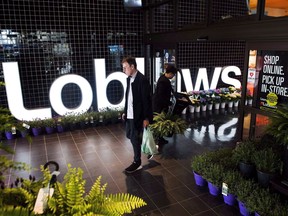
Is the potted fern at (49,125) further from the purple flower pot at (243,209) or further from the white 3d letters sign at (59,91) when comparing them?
the purple flower pot at (243,209)

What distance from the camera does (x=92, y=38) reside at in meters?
7.13

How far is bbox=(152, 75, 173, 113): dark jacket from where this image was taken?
5227mm

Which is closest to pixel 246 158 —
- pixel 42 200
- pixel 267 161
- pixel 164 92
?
pixel 267 161

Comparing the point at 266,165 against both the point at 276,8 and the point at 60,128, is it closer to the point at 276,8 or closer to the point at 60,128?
the point at 276,8

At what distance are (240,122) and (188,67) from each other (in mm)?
4212

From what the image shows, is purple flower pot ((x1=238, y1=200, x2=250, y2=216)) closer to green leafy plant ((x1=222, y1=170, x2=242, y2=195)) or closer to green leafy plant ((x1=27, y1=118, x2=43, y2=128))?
green leafy plant ((x1=222, y1=170, x2=242, y2=195))

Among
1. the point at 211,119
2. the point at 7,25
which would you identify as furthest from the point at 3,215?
the point at 211,119

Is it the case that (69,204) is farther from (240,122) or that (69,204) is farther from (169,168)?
(240,122)

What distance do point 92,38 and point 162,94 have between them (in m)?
3.20

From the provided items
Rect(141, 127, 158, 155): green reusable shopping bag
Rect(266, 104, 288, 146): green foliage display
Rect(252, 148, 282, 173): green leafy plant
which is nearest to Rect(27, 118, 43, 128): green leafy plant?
Rect(141, 127, 158, 155): green reusable shopping bag

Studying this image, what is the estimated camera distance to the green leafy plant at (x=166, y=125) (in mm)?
5125

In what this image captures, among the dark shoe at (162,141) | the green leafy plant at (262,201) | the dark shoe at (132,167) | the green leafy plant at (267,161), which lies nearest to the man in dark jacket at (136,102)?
the dark shoe at (132,167)

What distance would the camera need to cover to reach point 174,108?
18.8ft

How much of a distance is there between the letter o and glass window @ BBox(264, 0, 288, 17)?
16.0ft
